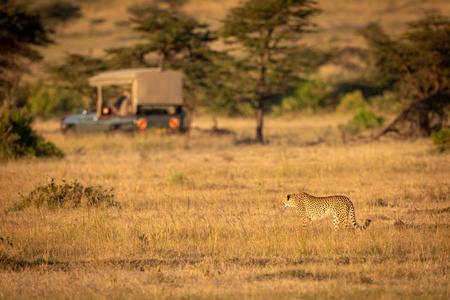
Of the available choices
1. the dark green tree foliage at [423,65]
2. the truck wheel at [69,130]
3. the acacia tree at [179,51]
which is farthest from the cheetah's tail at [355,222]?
the acacia tree at [179,51]

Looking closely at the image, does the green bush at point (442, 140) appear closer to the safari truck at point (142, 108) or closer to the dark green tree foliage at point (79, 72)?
the safari truck at point (142, 108)

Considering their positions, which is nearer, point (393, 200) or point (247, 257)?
point (247, 257)

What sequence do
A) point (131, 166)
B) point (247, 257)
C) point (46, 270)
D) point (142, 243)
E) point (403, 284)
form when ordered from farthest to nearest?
point (131, 166) → point (142, 243) → point (247, 257) → point (46, 270) → point (403, 284)

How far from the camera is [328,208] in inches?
278

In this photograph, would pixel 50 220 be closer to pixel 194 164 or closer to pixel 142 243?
pixel 142 243

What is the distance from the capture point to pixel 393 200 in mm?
9461

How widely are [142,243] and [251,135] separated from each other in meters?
15.7

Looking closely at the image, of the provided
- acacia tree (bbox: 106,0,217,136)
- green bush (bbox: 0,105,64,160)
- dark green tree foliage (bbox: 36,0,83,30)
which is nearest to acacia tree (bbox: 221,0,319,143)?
acacia tree (bbox: 106,0,217,136)

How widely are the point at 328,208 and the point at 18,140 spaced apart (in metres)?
10.1

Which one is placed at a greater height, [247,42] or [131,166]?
[247,42]

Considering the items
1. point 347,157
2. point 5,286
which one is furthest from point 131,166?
point 5,286

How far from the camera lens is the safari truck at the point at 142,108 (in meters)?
19.2

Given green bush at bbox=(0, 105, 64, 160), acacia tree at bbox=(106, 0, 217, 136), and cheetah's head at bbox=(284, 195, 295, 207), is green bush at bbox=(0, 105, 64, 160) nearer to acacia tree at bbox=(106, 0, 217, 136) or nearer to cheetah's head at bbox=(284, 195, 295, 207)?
acacia tree at bbox=(106, 0, 217, 136)

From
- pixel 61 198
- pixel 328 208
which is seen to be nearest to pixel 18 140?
pixel 61 198
